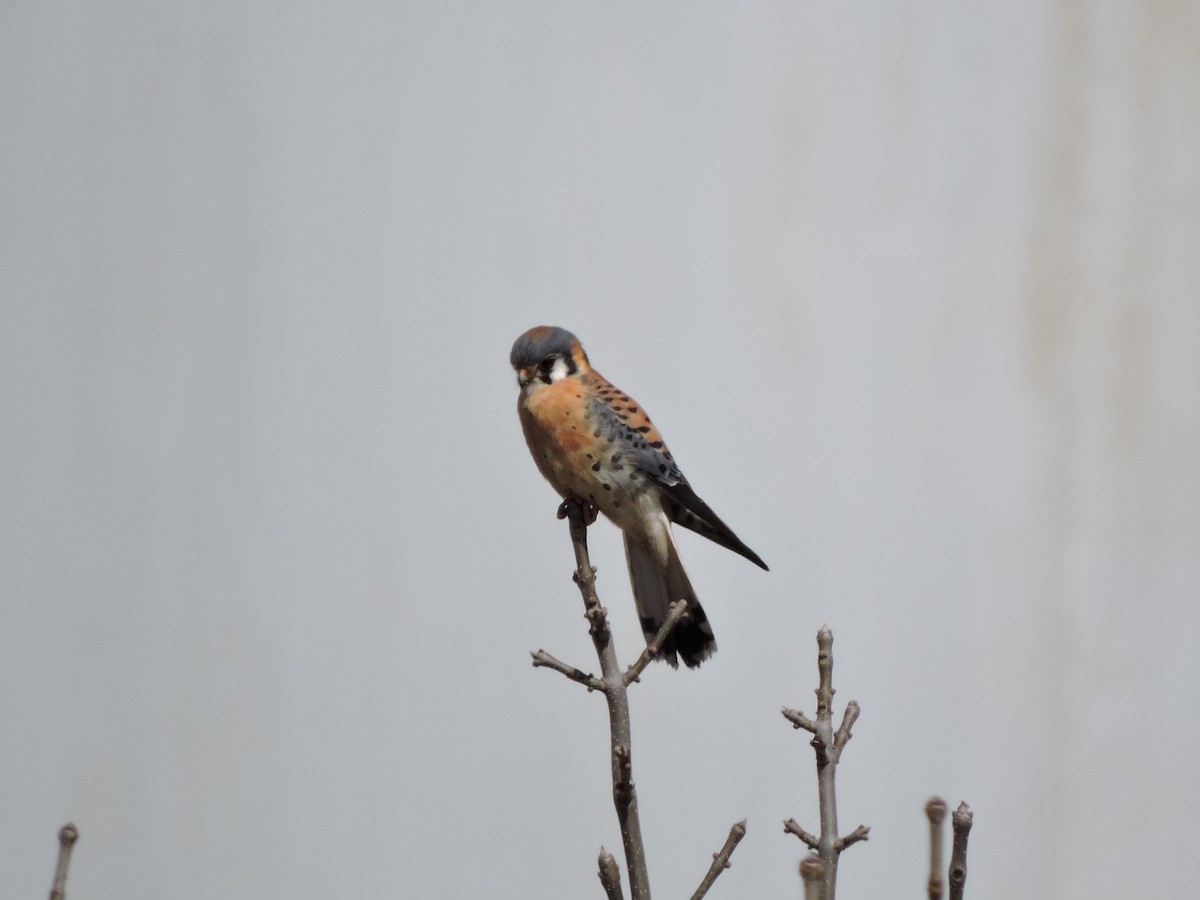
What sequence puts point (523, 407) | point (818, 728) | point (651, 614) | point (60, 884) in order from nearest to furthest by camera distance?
point (60, 884), point (818, 728), point (523, 407), point (651, 614)

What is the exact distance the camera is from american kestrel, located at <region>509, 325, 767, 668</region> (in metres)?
1.58

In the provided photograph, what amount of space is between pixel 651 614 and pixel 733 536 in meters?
0.19

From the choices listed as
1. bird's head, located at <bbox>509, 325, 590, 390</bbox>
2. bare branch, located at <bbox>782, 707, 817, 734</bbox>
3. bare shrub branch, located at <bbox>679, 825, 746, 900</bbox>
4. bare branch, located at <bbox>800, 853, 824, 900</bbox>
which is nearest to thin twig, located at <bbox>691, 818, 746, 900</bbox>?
bare shrub branch, located at <bbox>679, 825, 746, 900</bbox>

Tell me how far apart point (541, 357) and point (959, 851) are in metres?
0.89

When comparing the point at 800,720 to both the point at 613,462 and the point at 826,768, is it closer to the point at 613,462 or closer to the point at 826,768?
the point at 826,768

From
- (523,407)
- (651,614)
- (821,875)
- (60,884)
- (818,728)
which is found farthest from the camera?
(651,614)

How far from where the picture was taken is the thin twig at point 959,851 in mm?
926

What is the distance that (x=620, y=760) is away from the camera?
1.04 meters

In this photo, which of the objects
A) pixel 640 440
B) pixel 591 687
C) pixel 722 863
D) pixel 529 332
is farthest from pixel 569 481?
pixel 722 863

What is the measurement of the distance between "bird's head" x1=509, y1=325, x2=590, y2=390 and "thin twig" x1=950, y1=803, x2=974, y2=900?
34.1 inches

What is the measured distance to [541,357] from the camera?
1587 mm

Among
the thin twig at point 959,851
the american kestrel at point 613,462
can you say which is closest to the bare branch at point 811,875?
the thin twig at point 959,851

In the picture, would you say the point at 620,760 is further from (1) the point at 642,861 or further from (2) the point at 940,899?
(2) the point at 940,899

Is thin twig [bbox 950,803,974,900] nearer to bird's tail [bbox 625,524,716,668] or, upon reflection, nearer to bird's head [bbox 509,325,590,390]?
bird's tail [bbox 625,524,716,668]
